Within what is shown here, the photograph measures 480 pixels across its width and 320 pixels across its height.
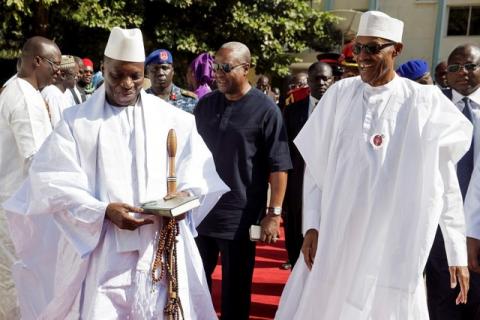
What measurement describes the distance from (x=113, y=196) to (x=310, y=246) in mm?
1161

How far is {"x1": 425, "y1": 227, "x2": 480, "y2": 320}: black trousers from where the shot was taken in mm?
3926

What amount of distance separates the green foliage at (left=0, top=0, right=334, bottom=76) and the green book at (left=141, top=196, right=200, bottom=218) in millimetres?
10244

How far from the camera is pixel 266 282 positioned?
229 inches

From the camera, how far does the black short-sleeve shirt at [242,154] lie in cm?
405

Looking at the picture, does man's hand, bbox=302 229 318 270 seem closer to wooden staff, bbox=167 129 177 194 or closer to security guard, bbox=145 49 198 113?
wooden staff, bbox=167 129 177 194

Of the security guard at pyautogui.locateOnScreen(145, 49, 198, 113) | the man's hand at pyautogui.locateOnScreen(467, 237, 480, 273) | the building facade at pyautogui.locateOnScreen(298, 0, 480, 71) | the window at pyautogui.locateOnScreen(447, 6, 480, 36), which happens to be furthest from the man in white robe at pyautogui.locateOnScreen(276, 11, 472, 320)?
the window at pyautogui.locateOnScreen(447, 6, 480, 36)

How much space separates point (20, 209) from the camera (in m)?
3.15

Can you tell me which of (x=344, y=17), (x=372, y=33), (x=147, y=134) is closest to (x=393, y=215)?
(x=372, y=33)

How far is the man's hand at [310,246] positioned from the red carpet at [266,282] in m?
1.84

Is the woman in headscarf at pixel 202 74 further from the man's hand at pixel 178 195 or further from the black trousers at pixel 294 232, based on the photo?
the man's hand at pixel 178 195

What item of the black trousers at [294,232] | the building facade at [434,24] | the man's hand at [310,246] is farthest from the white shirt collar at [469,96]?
the building facade at [434,24]

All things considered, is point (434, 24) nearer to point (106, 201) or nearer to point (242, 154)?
point (242, 154)

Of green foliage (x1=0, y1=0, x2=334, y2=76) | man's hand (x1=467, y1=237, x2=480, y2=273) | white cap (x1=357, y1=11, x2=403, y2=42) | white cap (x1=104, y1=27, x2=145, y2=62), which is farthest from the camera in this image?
green foliage (x1=0, y1=0, x2=334, y2=76)

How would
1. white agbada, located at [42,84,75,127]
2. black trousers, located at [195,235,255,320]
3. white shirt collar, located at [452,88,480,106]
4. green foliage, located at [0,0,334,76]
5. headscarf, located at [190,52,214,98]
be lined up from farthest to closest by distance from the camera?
green foliage, located at [0,0,334,76], headscarf, located at [190,52,214,98], white agbada, located at [42,84,75,127], black trousers, located at [195,235,255,320], white shirt collar, located at [452,88,480,106]
